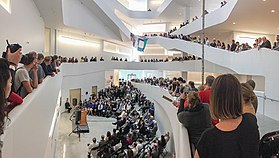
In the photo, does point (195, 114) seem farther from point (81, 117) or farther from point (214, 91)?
point (81, 117)

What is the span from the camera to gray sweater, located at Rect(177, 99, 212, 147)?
309 centimetres

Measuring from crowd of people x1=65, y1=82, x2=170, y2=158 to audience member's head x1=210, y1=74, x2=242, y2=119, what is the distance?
879 centimetres

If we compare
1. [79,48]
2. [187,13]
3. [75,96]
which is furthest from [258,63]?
[187,13]

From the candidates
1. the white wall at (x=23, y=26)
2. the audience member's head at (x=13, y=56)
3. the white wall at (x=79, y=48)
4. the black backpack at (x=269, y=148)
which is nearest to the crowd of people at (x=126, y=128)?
the white wall at (x=79, y=48)

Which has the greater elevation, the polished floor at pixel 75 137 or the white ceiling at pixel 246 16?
the white ceiling at pixel 246 16

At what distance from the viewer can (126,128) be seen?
1366 cm

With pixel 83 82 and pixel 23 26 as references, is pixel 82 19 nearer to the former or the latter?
pixel 83 82

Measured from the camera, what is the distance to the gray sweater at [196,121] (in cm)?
309

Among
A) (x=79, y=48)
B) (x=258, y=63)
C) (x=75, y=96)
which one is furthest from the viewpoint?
(x=79, y=48)

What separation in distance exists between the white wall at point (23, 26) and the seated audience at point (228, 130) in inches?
326

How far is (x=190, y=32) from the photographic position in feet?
72.7

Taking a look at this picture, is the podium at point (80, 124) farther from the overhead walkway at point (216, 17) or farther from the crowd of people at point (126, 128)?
the overhead walkway at point (216, 17)

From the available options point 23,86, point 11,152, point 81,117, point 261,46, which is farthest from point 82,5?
point 11,152

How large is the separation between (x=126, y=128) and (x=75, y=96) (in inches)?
358
